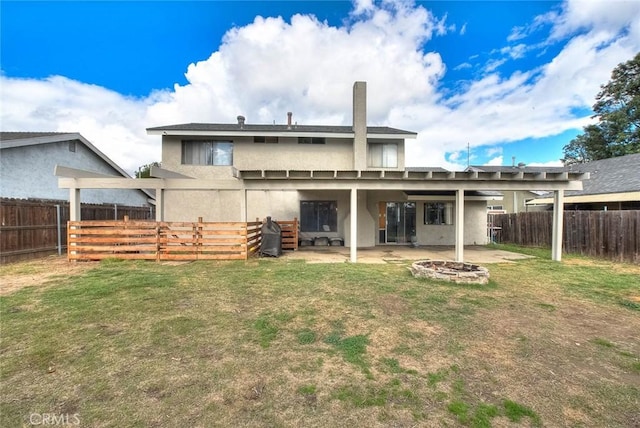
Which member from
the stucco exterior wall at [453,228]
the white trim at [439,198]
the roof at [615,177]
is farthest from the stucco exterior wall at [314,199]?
the roof at [615,177]

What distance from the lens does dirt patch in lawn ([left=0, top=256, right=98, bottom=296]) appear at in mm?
6660

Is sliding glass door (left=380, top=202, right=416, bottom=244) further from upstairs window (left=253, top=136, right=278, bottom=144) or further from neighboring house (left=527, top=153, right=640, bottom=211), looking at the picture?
neighboring house (left=527, top=153, right=640, bottom=211)

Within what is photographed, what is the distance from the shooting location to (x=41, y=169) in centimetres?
1286

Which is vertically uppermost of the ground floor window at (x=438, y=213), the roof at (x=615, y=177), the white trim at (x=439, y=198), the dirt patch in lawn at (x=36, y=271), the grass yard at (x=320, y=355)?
the roof at (x=615, y=177)

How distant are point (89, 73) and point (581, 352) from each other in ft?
70.4

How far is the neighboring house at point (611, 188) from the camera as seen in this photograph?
1448 centimetres

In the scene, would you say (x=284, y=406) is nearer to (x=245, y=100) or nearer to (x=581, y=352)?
(x=581, y=352)

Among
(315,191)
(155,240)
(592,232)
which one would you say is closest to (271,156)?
(315,191)

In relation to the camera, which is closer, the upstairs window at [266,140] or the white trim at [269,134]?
the white trim at [269,134]

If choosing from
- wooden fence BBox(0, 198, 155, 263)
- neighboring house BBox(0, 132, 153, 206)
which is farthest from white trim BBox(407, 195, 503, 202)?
wooden fence BBox(0, 198, 155, 263)

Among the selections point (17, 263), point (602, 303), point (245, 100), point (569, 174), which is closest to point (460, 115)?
point (569, 174)

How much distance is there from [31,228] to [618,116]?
40278 mm

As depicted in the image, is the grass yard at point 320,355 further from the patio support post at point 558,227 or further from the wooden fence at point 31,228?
the wooden fence at point 31,228

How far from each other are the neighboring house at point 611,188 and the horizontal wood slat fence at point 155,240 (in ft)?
55.6
